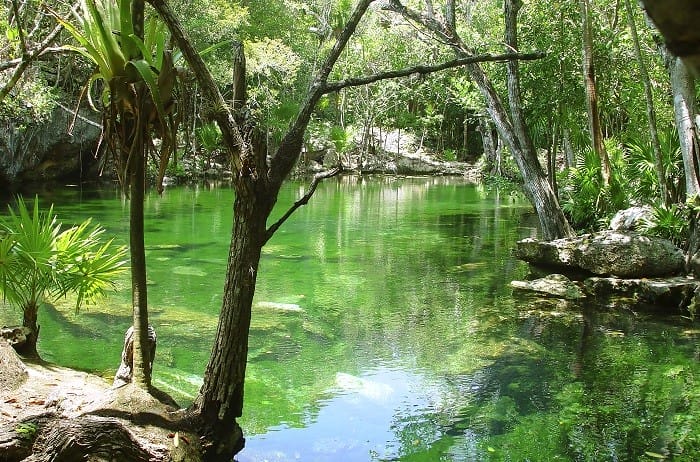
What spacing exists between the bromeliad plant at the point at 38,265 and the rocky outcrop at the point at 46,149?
17.3 metres

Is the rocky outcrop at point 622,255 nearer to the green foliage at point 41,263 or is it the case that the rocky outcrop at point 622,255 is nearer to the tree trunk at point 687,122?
the tree trunk at point 687,122

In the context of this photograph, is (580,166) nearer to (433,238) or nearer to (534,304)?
(433,238)

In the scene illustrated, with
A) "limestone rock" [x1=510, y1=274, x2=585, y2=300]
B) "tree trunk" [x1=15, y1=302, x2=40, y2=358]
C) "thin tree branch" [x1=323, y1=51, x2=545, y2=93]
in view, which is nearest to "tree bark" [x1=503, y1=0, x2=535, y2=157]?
"limestone rock" [x1=510, y1=274, x2=585, y2=300]

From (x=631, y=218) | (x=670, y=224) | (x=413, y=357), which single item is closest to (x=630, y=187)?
(x=631, y=218)

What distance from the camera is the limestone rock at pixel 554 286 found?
959 cm

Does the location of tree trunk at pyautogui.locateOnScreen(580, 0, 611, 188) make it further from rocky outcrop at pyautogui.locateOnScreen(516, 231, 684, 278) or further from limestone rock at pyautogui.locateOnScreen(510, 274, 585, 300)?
limestone rock at pyautogui.locateOnScreen(510, 274, 585, 300)

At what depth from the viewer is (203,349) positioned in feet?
22.6

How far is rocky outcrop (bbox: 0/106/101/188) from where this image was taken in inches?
901

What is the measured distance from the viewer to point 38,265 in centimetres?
519

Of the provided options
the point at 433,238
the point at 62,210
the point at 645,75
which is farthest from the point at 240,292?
the point at 62,210

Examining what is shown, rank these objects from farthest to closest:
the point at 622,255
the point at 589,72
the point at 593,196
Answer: the point at 593,196, the point at 589,72, the point at 622,255

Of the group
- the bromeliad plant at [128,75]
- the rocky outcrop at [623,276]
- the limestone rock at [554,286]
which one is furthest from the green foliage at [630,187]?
the bromeliad plant at [128,75]

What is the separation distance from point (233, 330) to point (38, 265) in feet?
7.22

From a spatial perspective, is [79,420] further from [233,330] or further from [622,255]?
[622,255]
